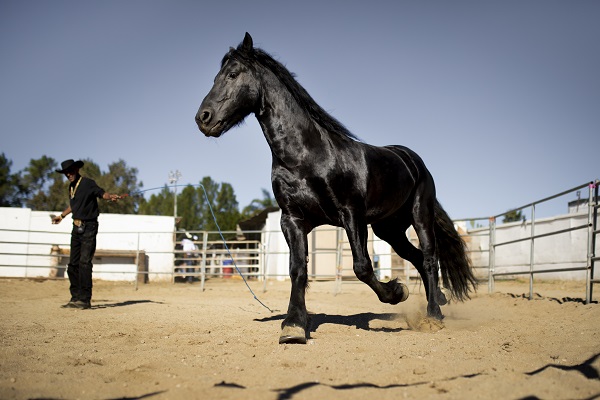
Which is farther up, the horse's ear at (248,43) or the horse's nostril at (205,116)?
the horse's ear at (248,43)

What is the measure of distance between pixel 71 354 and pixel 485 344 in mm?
3001

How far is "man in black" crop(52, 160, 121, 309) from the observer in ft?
24.6

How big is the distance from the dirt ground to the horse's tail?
0.77 meters

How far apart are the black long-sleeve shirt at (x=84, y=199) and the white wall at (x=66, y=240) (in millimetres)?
12013

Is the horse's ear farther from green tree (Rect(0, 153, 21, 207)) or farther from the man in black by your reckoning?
green tree (Rect(0, 153, 21, 207))

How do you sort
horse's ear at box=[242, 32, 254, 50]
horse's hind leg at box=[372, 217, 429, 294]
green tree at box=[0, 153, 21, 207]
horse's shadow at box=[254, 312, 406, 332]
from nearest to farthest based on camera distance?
horse's ear at box=[242, 32, 254, 50] < horse's shadow at box=[254, 312, 406, 332] < horse's hind leg at box=[372, 217, 429, 294] < green tree at box=[0, 153, 21, 207]

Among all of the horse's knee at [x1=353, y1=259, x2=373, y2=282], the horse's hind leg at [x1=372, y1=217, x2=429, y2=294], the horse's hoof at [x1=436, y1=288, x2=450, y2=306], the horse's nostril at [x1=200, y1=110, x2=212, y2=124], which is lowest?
the horse's hoof at [x1=436, y1=288, x2=450, y2=306]

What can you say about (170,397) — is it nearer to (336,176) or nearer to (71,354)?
(71,354)

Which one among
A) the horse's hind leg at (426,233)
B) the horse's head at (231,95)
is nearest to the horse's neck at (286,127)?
the horse's head at (231,95)

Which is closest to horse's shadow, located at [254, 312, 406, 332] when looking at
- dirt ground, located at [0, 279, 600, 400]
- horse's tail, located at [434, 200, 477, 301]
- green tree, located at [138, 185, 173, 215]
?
dirt ground, located at [0, 279, 600, 400]

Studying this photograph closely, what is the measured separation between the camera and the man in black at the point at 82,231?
7.48 m

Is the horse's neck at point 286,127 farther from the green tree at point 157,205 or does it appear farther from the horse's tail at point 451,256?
the green tree at point 157,205

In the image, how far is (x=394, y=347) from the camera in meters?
3.74

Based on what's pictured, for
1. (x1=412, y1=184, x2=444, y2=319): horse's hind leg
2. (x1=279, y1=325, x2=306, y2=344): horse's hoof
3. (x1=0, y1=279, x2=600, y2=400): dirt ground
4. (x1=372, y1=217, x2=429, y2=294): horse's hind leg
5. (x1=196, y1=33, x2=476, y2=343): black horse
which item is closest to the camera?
(x1=0, y1=279, x2=600, y2=400): dirt ground
